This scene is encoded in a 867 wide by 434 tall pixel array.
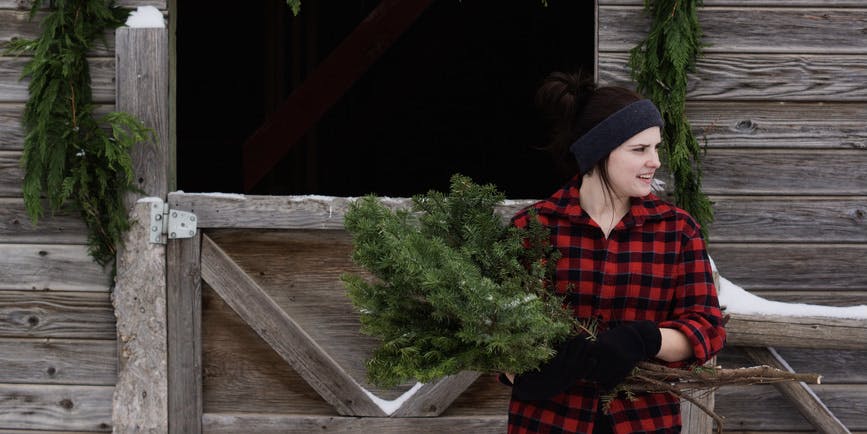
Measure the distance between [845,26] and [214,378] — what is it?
2775mm

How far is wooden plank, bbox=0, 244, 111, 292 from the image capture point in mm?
3475

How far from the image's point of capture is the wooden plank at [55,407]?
139 inches

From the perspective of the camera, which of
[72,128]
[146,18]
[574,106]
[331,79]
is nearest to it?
[574,106]

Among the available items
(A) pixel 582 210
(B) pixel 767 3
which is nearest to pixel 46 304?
(A) pixel 582 210

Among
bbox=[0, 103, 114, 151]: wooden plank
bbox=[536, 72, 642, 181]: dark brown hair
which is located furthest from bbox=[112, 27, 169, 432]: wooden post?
bbox=[536, 72, 642, 181]: dark brown hair

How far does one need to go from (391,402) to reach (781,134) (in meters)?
1.81

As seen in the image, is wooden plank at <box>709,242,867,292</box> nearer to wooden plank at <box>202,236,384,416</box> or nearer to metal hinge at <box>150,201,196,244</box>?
wooden plank at <box>202,236,384,416</box>

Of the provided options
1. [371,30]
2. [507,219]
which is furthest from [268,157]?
[507,219]

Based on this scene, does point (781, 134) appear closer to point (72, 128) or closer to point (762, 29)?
point (762, 29)

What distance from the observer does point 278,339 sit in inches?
136

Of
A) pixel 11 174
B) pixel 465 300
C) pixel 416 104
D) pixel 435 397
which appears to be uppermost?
pixel 416 104

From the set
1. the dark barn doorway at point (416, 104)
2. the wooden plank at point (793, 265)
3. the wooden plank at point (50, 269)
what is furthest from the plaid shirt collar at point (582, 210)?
the dark barn doorway at point (416, 104)

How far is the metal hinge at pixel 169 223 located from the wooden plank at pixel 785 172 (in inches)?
76.8

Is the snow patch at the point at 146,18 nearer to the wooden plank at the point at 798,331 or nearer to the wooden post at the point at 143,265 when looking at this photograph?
the wooden post at the point at 143,265
